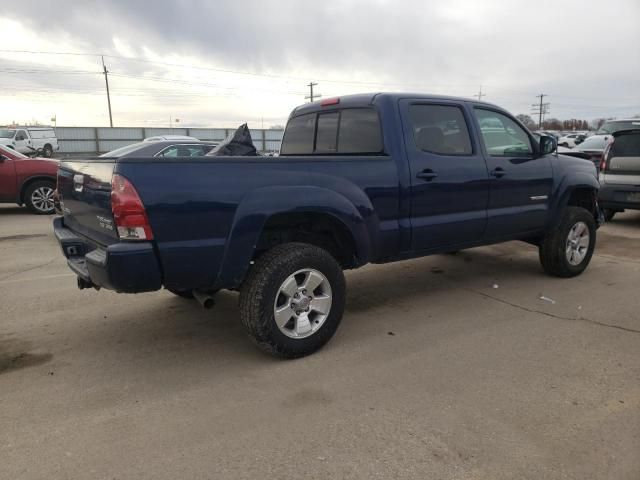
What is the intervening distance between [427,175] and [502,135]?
1.34 m

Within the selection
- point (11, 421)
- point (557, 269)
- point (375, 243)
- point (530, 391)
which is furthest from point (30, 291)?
point (557, 269)

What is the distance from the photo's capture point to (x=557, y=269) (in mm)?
5516

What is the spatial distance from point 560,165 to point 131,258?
15.0ft

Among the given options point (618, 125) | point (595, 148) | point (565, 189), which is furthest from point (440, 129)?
point (618, 125)

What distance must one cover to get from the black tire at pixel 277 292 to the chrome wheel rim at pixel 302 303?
1.2 inches

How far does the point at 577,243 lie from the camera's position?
221 inches

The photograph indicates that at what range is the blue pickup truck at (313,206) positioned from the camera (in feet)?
9.82

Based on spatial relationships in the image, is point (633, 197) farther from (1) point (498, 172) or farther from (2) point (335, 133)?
(2) point (335, 133)

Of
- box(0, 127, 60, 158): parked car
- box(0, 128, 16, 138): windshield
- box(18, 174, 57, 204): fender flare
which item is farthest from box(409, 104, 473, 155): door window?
box(0, 128, 16, 138): windshield

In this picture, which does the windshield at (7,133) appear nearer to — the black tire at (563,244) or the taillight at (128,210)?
the taillight at (128,210)

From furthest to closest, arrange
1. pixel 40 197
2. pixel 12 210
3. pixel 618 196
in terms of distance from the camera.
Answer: pixel 12 210, pixel 40 197, pixel 618 196

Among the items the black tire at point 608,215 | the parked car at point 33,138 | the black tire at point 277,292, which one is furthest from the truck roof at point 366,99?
the parked car at point 33,138

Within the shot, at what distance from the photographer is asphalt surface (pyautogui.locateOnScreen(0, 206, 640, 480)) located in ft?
8.02

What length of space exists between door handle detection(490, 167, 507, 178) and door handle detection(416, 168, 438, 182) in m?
0.81
